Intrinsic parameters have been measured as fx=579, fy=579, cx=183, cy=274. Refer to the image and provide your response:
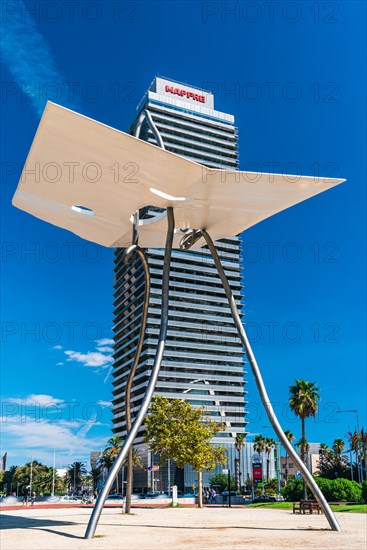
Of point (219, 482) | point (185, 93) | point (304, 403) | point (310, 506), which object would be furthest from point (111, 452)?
point (185, 93)

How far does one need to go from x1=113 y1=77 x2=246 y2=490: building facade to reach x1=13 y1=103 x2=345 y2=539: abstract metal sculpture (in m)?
98.0

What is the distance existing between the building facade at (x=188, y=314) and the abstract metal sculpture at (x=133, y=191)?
98.0 meters

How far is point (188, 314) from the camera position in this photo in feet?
439

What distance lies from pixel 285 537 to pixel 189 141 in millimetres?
137361

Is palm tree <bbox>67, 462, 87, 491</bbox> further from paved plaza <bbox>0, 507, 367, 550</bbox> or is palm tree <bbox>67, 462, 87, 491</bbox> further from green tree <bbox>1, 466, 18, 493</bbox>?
paved plaza <bbox>0, 507, 367, 550</bbox>

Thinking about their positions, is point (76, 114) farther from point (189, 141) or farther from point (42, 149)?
point (189, 141)

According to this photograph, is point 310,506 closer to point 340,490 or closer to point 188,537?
point 188,537

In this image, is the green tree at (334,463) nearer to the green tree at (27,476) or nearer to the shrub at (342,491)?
the shrub at (342,491)

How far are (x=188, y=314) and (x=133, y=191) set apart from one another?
11529 cm

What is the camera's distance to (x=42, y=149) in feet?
55.1

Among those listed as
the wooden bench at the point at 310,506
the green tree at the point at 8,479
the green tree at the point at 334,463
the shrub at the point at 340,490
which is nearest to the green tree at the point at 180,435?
the shrub at the point at 340,490

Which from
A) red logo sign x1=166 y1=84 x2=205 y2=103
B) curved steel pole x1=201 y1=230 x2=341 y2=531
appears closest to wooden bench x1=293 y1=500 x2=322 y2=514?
curved steel pole x1=201 y1=230 x2=341 y2=531

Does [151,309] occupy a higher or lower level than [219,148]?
lower

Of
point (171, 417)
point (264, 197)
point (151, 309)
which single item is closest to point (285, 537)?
point (264, 197)
